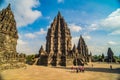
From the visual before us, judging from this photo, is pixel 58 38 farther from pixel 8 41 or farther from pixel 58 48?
pixel 8 41

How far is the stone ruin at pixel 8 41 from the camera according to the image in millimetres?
Answer: 29578

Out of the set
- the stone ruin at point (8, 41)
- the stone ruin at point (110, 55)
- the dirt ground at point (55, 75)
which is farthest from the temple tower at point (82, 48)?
the dirt ground at point (55, 75)

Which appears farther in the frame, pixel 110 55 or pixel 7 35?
pixel 110 55

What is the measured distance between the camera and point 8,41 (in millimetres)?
33156

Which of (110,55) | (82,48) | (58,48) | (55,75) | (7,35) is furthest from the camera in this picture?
(82,48)

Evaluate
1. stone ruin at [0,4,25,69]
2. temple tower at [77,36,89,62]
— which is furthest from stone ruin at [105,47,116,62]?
stone ruin at [0,4,25,69]

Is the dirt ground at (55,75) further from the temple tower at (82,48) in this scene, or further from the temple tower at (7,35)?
the temple tower at (82,48)

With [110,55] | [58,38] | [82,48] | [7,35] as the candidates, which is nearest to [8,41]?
[7,35]

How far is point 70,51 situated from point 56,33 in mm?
9601

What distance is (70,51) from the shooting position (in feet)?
185

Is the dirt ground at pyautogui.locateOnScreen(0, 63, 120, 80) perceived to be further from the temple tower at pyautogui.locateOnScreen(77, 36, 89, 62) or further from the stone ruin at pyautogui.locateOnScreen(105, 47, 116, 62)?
the temple tower at pyautogui.locateOnScreen(77, 36, 89, 62)

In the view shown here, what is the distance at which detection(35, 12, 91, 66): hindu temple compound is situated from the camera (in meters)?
48.4

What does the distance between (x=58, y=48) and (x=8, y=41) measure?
23.7 metres

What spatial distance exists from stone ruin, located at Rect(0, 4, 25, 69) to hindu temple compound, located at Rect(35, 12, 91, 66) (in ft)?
48.6
